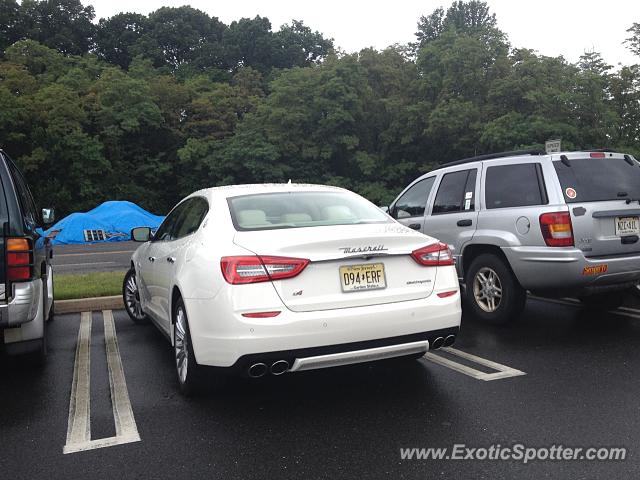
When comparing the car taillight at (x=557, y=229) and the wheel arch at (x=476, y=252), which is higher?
the car taillight at (x=557, y=229)

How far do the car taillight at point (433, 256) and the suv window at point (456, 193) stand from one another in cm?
265

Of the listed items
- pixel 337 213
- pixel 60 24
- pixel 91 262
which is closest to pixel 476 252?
pixel 337 213

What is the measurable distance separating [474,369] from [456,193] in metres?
2.89

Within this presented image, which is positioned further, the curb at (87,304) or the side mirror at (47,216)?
the curb at (87,304)

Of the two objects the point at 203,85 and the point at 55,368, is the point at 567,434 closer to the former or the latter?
the point at 55,368

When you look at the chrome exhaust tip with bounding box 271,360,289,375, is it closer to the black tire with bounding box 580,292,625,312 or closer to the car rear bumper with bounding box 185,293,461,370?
the car rear bumper with bounding box 185,293,461,370

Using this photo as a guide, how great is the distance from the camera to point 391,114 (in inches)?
1564

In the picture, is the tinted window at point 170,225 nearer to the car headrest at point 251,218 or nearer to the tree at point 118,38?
the car headrest at point 251,218

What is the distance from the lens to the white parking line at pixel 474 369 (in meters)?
4.37

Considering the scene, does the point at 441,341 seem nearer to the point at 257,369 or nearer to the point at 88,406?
the point at 257,369

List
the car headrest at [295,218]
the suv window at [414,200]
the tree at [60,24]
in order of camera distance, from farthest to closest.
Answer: the tree at [60,24] → the suv window at [414,200] → the car headrest at [295,218]

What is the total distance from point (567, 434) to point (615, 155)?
12.6ft

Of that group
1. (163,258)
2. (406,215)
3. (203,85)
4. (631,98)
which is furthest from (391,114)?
(163,258)

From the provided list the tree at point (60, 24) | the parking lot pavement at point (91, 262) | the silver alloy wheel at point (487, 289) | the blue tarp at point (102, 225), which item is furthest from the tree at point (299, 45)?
the silver alloy wheel at point (487, 289)
